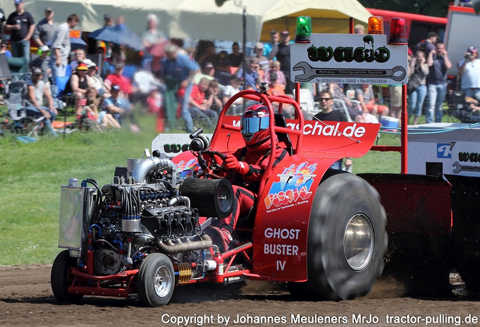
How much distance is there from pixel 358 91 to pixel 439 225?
7891 millimetres

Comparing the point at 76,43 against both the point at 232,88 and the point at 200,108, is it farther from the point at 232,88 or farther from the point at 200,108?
the point at 232,88

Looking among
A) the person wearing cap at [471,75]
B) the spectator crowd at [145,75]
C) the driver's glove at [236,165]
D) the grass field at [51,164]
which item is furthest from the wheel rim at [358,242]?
the person wearing cap at [471,75]

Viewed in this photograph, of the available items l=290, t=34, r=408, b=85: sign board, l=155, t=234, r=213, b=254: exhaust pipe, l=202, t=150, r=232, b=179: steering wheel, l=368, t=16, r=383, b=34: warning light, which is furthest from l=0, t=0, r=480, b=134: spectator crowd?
l=155, t=234, r=213, b=254: exhaust pipe

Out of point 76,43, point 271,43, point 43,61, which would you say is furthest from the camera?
point 271,43

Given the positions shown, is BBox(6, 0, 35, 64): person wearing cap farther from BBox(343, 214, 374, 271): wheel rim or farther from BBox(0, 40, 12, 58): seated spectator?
BBox(343, 214, 374, 271): wheel rim

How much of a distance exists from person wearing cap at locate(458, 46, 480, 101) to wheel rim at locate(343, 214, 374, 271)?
9.68m

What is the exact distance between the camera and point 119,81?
45.2 ft

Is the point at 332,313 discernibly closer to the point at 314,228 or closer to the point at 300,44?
the point at 314,228

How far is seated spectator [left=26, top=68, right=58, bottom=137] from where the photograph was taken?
13406 mm

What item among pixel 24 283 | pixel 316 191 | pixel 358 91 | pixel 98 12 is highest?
pixel 98 12

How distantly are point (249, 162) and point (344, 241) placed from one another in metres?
1.03

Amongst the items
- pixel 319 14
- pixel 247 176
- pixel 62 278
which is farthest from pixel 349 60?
pixel 319 14

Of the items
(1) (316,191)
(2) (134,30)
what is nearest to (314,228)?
(1) (316,191)

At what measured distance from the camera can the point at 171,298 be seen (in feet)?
22.3
